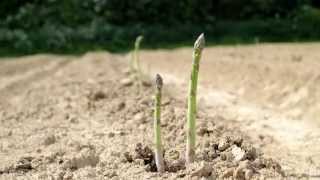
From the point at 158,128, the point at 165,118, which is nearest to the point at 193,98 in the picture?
the point at 158,128

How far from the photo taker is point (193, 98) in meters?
5.45

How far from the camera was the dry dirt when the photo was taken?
232 inches

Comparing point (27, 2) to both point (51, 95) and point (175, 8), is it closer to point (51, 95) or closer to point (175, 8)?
point (175, 8)

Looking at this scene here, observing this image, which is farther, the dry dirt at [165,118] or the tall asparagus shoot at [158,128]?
the dry dirt at [165,118]

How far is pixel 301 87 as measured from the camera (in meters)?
11.1

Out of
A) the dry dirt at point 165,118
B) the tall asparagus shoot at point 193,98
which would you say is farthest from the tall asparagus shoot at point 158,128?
the tall asparagus shoot at point 193,98

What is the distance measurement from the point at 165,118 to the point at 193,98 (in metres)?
2.36

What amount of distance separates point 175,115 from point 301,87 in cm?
390

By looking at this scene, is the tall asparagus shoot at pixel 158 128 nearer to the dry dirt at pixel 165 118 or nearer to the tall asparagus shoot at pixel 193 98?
the dry dirt at pixel 165 118

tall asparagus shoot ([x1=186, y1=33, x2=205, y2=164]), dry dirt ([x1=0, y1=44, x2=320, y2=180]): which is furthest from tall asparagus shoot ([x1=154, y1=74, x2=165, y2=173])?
tall asparagus shoot ([x1=186, y1=33, x2=205, y2=164])

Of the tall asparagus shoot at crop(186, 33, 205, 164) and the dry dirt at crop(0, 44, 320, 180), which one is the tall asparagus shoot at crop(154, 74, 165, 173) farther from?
the tall asparagus shoot at crop(186, 33, 205, 164)

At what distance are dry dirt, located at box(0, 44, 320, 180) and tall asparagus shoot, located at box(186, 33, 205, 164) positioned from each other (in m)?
0.15

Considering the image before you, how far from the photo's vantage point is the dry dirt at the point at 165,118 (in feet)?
19.3

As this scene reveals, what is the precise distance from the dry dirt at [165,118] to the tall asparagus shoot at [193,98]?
0.15 m
